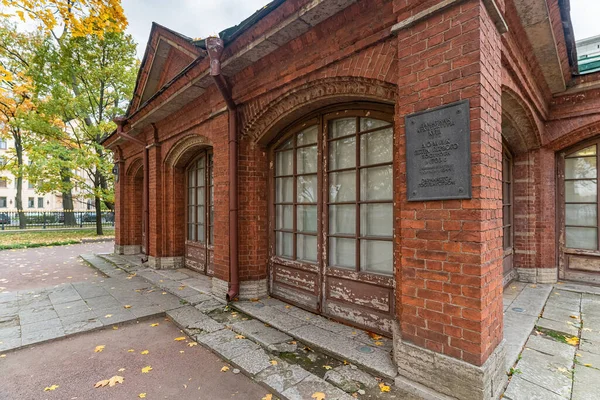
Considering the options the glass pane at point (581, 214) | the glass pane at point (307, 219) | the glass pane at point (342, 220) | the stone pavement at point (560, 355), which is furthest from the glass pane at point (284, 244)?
the glass pane at point (581, 214)

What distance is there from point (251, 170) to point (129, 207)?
6905 millimetres

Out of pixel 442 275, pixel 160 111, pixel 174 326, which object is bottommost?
pixel 174 326

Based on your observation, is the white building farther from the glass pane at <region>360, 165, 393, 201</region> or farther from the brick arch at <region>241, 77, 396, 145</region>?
the glass pane at <region>360, 165, 393, 201</region>

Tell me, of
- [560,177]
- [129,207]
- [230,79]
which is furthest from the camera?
[129,207]

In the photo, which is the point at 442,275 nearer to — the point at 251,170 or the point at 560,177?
the point at 251,170

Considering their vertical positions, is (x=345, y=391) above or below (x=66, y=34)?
below

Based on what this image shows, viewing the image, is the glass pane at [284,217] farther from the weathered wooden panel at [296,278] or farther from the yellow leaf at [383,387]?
the yellow leaf at [383,387]

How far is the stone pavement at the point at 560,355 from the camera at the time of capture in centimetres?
242

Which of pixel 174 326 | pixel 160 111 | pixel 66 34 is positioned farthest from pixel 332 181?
pixel 66 34

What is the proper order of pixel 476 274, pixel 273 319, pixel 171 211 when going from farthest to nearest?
pixel 171 211 → pixel 273 319 → pixel 476 274

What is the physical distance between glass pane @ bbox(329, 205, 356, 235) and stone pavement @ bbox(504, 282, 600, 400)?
7.02ft

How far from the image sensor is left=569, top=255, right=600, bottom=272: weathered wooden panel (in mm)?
5520

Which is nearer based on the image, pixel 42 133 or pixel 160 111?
pixel 160 111

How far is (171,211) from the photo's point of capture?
23.6 feet
